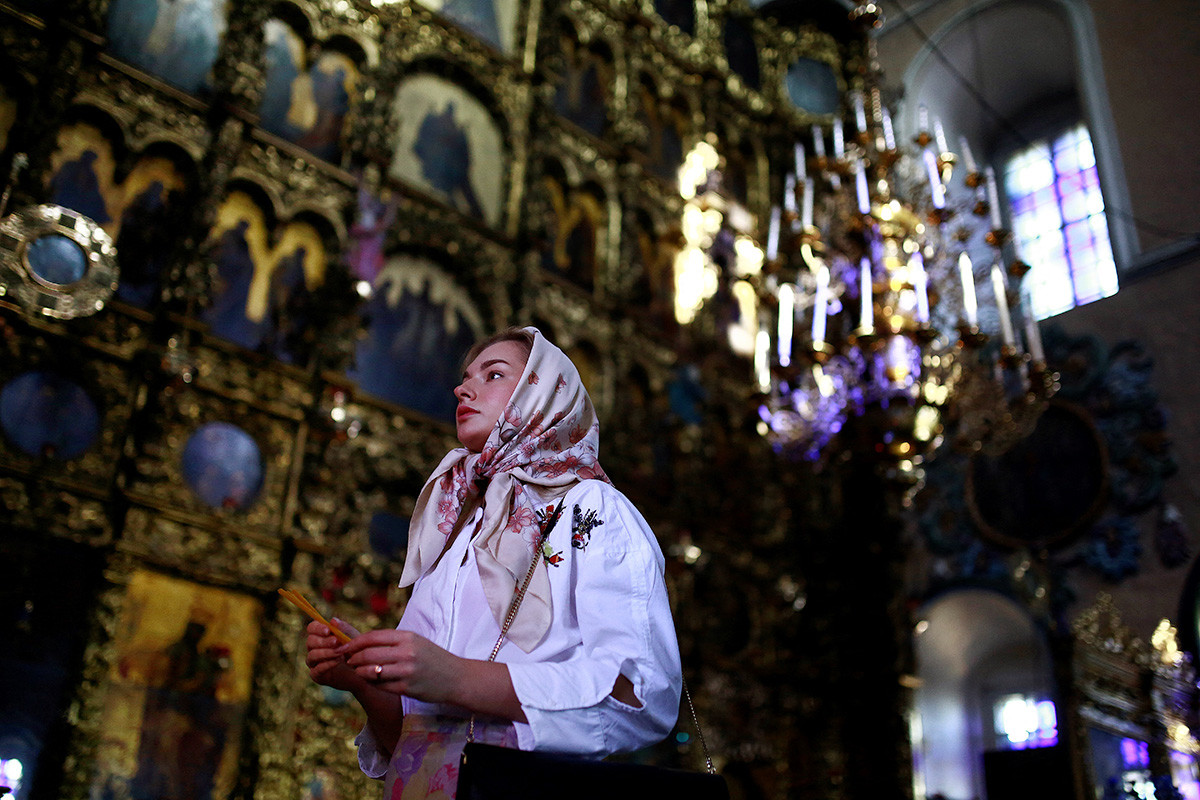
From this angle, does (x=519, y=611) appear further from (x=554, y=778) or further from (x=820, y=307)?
(x=820, y=307)

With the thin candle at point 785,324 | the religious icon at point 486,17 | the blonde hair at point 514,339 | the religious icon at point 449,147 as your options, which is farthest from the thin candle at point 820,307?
the blonde hair at point 514,339

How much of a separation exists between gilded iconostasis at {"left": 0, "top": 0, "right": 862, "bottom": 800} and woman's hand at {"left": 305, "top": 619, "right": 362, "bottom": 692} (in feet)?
13.4

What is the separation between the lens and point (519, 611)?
6.11ft

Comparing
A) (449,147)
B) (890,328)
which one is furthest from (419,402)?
(890,328)

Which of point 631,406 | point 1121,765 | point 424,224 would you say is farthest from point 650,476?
point 1121,765

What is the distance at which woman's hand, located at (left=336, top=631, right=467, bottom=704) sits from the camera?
1573mm

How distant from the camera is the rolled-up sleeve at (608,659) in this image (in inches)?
64.7

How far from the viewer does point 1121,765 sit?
7.41 meters

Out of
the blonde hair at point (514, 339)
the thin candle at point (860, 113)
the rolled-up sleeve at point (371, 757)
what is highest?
the thin candle at point (860, 113)

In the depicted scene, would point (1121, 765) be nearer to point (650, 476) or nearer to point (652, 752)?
point (652, 752)

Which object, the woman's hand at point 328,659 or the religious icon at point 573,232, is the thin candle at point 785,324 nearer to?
the religious icon at point 573,232

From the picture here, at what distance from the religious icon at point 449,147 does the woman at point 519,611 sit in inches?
241

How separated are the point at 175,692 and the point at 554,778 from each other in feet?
15.8

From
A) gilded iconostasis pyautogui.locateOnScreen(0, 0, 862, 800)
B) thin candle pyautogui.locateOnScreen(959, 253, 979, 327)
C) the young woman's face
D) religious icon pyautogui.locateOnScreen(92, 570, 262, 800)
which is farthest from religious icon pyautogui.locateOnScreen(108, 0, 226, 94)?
the young woman's face
